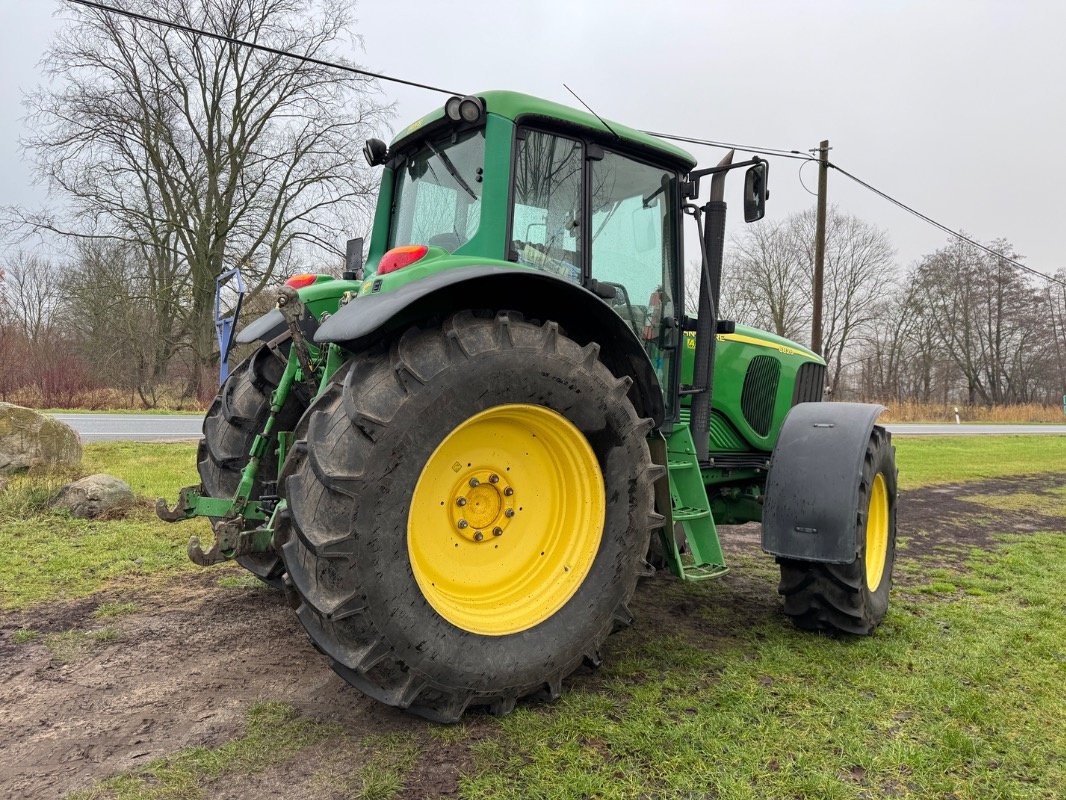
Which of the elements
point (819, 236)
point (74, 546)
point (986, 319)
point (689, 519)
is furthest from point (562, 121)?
point (986, 319)

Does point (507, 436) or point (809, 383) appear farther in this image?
point (809, 383)

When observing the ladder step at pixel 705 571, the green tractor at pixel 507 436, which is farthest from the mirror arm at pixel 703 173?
the ladder step at pixel 705 571

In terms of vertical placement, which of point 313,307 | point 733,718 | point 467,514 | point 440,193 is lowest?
point 733,718

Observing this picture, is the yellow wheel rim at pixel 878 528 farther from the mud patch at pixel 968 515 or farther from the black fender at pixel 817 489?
the mud patch at pixel 968 515

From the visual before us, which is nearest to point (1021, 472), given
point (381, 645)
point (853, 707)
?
point (853, 707)

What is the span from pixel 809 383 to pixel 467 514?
10.3 feet

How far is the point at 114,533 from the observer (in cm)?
527

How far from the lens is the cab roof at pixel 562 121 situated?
307 cm

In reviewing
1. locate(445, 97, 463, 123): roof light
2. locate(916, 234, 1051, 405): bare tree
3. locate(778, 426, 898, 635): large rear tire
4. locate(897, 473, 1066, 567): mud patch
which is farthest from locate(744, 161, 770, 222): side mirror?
locate(916, 234, 1051, 405): bare tree

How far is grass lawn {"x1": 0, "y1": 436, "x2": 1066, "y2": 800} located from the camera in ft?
7.18

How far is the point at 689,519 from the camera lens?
3283 millimetres

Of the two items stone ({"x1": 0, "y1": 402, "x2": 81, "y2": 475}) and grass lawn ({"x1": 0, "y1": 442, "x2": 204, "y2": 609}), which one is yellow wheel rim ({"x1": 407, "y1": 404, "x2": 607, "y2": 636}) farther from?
stone ({"x1": 0, "y1": 402, "x2": 81, "y2": 475})

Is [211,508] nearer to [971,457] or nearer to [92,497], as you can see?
[92,497]

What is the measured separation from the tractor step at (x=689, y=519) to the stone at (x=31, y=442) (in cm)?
611
